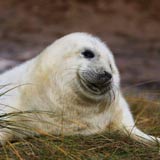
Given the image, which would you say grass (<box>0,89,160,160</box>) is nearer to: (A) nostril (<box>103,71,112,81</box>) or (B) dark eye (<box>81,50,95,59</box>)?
(A) nostril (<box>103,71,112,81</box>)

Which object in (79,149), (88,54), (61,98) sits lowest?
(79,149)

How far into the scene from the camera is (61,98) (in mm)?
6344

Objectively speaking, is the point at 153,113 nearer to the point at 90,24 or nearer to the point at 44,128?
the point at 44,128

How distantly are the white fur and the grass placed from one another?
137 mm

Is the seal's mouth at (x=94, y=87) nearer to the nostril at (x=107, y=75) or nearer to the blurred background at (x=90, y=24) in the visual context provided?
the nostril at (x=107, y=75)

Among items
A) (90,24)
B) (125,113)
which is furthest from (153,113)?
→ (90,24)

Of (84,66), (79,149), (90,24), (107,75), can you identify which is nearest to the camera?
(79,149)

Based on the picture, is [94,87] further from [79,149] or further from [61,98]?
[79,149]

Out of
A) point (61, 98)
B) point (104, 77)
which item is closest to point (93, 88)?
point (104, 77)

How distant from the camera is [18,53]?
13211mm

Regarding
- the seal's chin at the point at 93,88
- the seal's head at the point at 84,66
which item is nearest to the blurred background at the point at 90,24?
the seal's head at the point at 84,66

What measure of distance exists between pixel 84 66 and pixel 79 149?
0.67 m

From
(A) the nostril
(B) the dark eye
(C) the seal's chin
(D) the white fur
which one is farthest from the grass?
(B) the dark eye

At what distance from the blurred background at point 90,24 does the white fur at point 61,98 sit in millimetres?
6943
